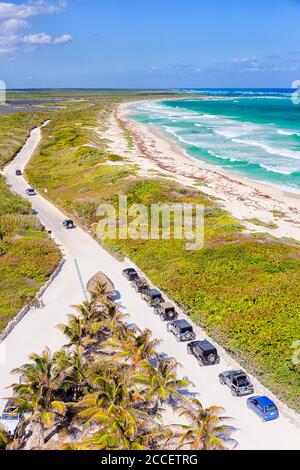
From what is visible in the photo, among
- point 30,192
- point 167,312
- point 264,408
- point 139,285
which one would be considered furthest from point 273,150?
point 264,408

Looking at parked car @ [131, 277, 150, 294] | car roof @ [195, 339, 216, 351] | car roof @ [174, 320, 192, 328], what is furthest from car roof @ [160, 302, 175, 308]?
car roof @ [195, 339, 216, 351]

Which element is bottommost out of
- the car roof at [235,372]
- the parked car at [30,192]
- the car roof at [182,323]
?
the car roof at [235,372]

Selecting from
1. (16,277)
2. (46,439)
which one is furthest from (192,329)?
(16,277)

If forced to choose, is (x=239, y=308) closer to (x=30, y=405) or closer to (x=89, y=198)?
(x=30, y=405)

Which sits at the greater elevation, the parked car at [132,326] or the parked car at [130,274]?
the parked car at [130,274]

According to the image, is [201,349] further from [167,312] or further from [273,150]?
[273,150]

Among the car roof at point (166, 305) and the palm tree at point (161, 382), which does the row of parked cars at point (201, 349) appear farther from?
the palm tree at point (161, 382)

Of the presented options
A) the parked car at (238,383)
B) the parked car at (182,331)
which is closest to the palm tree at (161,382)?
the parked car at (238,383)
